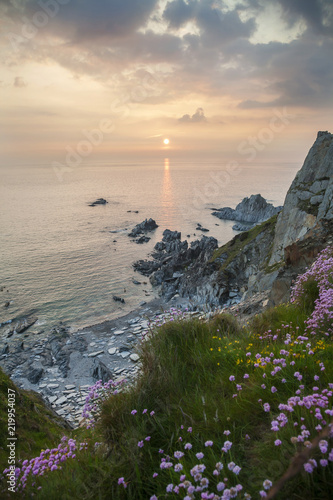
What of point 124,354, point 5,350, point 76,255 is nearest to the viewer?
point 124,354

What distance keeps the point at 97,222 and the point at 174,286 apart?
54315 mm

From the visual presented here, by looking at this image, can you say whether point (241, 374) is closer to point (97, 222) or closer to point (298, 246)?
point (298, 246)

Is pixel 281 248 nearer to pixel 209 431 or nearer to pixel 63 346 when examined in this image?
pixel 63 346

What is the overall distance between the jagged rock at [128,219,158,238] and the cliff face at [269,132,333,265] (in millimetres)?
48655

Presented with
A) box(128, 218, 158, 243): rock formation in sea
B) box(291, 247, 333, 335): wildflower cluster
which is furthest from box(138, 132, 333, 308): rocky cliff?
box(128, 218, 158, 243): rock formation in sea

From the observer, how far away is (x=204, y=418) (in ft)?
11.7

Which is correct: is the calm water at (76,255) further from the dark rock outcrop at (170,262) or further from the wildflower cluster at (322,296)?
the wildflower cluster at (322,296)

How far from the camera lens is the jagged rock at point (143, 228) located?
74.8 meters

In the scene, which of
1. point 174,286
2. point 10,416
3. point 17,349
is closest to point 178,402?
point 10,416

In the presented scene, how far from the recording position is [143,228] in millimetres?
78750

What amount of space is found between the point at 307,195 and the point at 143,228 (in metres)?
54.7

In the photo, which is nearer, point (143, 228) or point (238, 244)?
point (238, 244)

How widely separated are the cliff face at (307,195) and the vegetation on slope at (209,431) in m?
22.4

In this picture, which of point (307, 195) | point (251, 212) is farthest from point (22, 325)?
point (251, 212)
